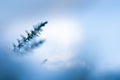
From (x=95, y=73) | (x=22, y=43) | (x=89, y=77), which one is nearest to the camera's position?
(x=22, y=43)

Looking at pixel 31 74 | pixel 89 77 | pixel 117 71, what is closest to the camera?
pixel 31 74

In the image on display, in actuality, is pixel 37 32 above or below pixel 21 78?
above

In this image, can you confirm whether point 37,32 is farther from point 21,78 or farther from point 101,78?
point 101,78

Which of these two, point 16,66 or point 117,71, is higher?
point 117,71

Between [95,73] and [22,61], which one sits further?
[95,73]

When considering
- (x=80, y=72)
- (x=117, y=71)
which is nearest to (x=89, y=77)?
(x=80, y=72)

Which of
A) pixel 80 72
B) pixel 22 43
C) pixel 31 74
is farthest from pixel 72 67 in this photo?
pixel 22 43

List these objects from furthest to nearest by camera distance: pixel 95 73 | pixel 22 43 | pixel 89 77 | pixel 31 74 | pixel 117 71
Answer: pixel 117 71 < pixel 95 73 < pixel 89 77 < pixel 31 74 < pixel 22 43

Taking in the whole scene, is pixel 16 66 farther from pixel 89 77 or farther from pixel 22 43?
pixel 89 77

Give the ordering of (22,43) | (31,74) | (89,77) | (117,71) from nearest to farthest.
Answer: (22,43) → (31,74) → (89,77) → (117,71)
